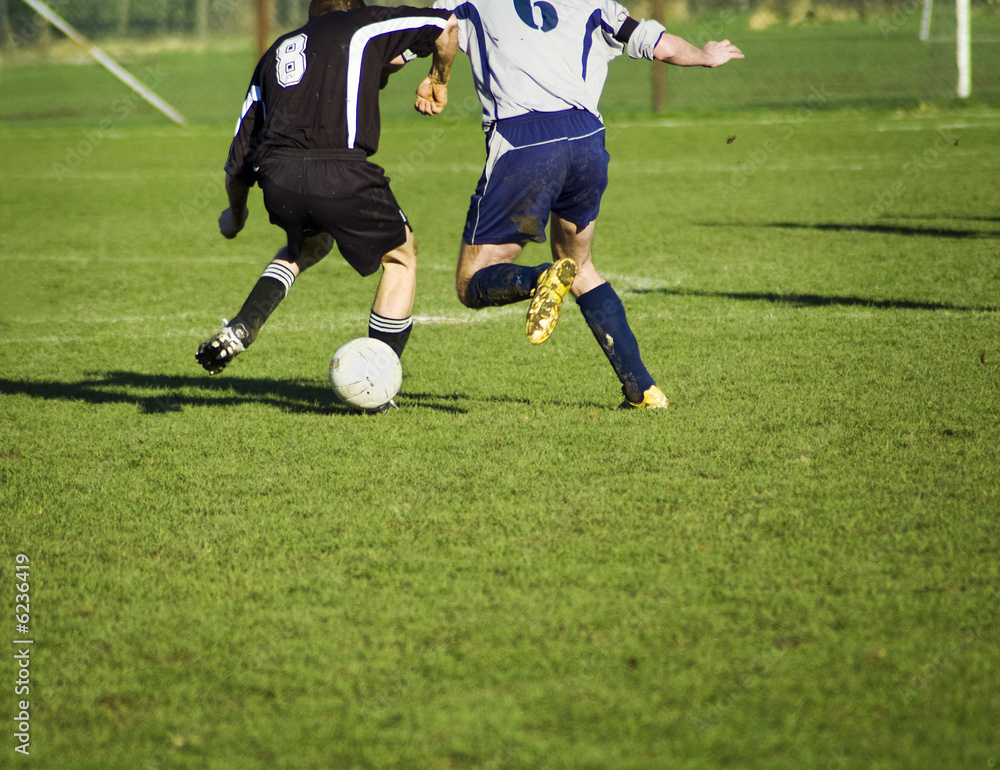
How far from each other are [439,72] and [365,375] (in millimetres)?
1328

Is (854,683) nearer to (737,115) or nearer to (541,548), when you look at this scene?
(541,548)

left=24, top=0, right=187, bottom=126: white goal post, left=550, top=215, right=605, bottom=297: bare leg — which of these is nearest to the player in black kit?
left=550, top=215, right=605, bottom=297: bare leg

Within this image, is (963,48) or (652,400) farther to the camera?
(963,48)

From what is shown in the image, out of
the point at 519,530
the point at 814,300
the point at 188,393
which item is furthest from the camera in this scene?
the point at 814,300

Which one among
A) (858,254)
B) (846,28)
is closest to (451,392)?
(858,254)

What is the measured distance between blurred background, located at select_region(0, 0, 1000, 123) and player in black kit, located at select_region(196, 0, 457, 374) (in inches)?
605

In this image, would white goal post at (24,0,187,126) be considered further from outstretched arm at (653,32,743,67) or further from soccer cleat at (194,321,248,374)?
outstretched arm at (653,32,743,67)

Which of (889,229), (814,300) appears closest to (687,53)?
(814,300)

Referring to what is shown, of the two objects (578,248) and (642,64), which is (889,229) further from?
(642,64)

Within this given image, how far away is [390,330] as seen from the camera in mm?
4957

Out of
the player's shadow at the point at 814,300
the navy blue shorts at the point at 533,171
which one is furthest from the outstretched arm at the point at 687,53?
the player's shadow at the point at 814,300

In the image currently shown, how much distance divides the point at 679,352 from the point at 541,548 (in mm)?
2570

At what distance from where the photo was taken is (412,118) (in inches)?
781

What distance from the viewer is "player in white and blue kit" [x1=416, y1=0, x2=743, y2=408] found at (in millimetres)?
4301
